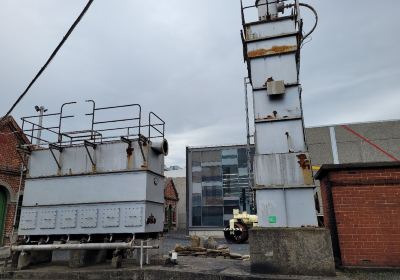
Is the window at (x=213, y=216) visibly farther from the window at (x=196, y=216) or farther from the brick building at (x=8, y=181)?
the brick building at (x=8, y=181)

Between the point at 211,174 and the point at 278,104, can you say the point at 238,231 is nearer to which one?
the point at 211,174

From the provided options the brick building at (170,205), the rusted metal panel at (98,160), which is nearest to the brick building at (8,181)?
the rusted metal panel at (98,160)

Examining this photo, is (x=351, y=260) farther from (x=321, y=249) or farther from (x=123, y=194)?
(x=123, y=194)

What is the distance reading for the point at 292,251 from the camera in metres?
7.05

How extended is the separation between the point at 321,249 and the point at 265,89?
4.41 meters

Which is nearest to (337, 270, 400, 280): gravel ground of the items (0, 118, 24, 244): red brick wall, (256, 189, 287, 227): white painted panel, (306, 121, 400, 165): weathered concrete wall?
(256, 189, 287, 227): white painted panel

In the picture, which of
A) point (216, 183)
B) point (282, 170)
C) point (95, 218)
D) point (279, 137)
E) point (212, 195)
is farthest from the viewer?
point (216, 183)

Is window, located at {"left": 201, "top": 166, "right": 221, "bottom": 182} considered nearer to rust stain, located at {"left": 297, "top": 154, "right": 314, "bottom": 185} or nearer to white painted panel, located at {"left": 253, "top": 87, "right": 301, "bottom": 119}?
white painted panel, located at {"left": 253, "top": 87, "right": 301, "bottom": 119}

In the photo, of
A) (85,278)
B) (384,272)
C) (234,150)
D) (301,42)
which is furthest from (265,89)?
(234,150)

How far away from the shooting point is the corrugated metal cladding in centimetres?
962

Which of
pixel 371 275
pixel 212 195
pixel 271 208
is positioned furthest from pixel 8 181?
pixel 212 195

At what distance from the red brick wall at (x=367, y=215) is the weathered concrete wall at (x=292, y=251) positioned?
2.59 ft

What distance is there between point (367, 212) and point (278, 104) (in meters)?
3.54

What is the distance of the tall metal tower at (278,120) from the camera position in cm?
765
